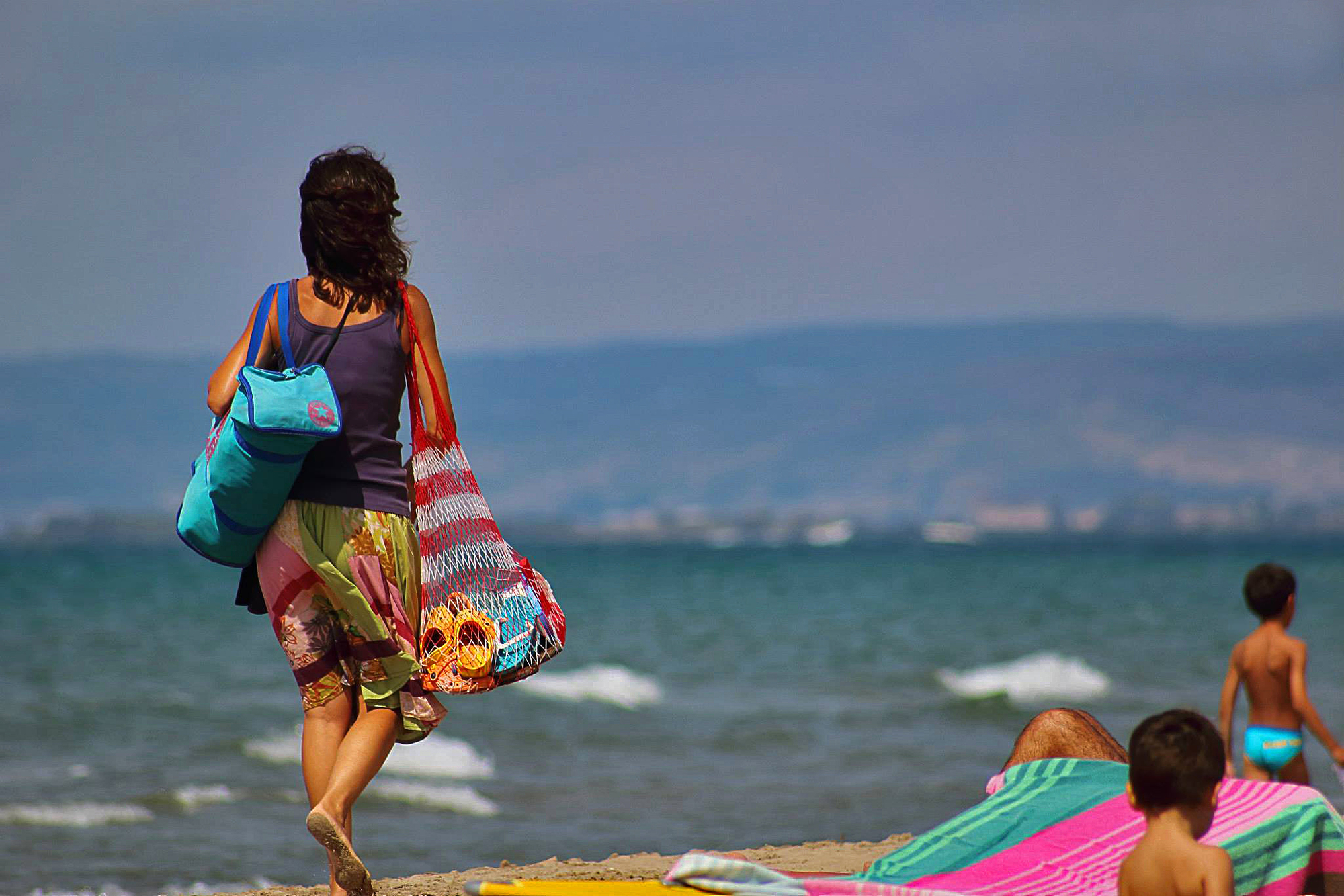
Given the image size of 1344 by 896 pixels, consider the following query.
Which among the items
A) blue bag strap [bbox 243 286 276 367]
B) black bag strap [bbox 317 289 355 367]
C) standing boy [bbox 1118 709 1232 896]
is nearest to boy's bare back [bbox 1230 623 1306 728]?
standing boy [bbox 1118 709 1232 896]

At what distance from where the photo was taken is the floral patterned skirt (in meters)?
3.45

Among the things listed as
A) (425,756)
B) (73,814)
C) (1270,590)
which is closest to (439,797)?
(425,756)

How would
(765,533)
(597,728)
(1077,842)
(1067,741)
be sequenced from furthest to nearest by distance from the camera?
(765,533), (597,728), (1067,741), (1077,842)

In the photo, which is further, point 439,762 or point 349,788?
point 439,762

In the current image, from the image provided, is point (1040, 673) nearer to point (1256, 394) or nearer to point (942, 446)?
point (942, 446)

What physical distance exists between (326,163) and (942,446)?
18796cm

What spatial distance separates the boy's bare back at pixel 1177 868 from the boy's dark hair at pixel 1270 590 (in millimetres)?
2655

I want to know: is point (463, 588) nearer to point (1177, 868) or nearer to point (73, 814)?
point (1177, 868)

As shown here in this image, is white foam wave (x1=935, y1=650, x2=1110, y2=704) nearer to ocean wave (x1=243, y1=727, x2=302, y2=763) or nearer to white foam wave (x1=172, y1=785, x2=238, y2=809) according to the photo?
ocean wave (x1=243, y1=727, x2=302, y2=763)

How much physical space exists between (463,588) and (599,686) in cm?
1061

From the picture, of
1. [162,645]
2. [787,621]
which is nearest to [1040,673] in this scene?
[787,621]

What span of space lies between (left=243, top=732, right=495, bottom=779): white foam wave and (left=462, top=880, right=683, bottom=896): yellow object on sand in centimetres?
A: 573

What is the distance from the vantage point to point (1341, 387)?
19925 cm

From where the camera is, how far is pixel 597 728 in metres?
11.8
